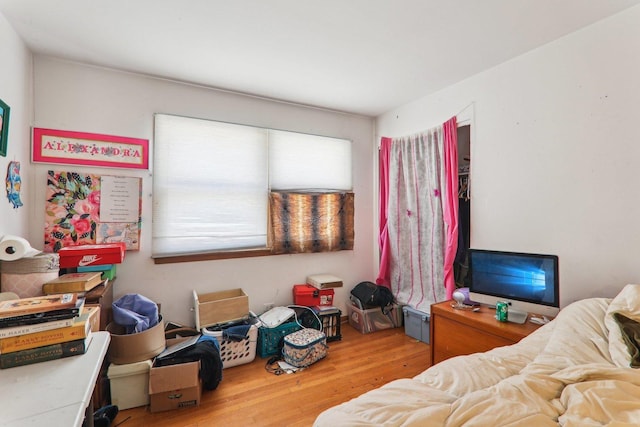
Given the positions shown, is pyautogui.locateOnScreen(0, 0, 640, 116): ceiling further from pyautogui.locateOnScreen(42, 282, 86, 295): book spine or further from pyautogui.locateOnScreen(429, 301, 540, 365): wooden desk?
pyautogui.locateOnScreen(429, 301, 540, 365): wooden desk

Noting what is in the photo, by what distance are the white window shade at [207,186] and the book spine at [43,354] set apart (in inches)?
57.9

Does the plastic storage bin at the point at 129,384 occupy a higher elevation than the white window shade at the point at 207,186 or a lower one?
lower

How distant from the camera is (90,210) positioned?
2.34m

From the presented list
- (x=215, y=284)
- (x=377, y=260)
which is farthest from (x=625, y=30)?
(x=215, y=284)

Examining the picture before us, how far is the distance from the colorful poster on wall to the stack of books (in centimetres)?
122

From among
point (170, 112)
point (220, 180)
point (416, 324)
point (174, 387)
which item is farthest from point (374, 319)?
point (170, 112)

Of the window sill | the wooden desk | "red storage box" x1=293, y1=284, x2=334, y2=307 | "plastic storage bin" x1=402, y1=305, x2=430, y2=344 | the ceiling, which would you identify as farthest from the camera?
"red storage box" x1=293, y1=284, x2=334, y2=307

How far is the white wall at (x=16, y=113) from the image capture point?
5.80ft

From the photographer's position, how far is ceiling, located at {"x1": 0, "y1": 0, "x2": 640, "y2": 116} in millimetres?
1692

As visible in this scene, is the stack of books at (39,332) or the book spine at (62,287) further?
the book spine at (62,287)

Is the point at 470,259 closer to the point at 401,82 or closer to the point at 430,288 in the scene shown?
the point at 430,288

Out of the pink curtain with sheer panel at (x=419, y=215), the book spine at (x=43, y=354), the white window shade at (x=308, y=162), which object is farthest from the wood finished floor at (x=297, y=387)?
the white window shade at (x=308, y=162)

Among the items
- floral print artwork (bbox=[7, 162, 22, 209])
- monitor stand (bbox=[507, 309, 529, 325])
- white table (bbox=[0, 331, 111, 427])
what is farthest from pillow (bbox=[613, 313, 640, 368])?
floral print artwork (bbox=[7, 162, 22, 209])

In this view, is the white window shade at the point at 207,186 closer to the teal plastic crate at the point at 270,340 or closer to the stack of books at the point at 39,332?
the teal plastic crate at the point at 270,340
